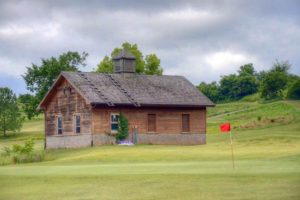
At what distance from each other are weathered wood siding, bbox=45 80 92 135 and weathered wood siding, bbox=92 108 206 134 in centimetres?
86

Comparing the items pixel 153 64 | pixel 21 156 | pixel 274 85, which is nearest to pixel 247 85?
pixel 274 85

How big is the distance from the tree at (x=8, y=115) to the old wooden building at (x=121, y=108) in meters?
30.8

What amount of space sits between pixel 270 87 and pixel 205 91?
70.6 ft

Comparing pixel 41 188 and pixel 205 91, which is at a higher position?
pixel 205 91

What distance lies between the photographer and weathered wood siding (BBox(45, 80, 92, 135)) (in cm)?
5956

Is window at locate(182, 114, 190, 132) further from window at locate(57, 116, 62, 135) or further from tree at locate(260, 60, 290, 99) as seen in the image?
tree at locate(260, 60, 290, 99)

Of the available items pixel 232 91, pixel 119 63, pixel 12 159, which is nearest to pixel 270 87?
pixel 232 91

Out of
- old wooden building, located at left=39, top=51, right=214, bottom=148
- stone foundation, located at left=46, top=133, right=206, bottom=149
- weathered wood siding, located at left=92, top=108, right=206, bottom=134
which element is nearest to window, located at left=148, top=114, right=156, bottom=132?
old wooden building, located at left=39, top=51, right=214, bottom=148

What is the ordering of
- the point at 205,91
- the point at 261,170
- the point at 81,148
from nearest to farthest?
1. the point at 261,170
2. the point at 81,148
3. the point at 205,91

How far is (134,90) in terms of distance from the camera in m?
62.2

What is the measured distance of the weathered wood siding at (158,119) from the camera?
193ft

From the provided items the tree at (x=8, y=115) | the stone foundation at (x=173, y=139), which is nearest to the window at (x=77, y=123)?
the stone foundation at (x=173, y=139)

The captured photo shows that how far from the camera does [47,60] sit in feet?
272

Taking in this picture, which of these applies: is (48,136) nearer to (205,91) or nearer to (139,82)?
(139,82)
